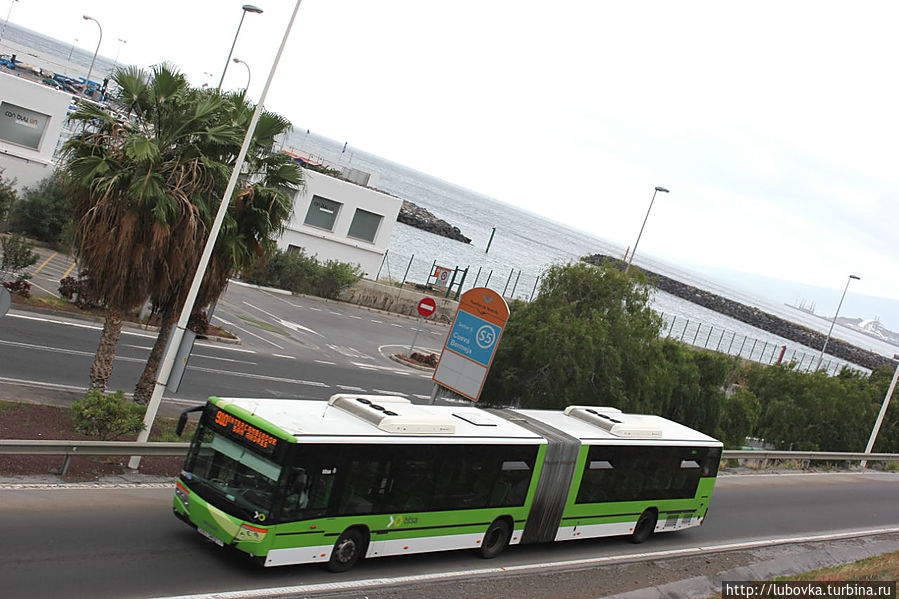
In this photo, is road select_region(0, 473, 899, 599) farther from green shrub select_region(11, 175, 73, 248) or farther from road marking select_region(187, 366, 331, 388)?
green shrub select_region(11, 175, 73, 248)

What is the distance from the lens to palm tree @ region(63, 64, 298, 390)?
16328 millimetres

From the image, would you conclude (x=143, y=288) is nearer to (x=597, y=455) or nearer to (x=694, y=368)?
(x=597, y=455)

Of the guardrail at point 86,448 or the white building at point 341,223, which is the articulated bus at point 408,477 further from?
the white building at point 341,223

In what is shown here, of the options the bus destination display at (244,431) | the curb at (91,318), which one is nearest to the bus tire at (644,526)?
the bus destination display at (244,431)

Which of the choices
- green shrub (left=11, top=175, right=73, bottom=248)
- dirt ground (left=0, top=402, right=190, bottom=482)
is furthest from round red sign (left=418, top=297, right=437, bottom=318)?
dirt ground (left=0, top=402, right=190, bottom=482)

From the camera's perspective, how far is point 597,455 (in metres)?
15.5

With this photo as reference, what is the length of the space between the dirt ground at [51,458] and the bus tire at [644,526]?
9.46 m

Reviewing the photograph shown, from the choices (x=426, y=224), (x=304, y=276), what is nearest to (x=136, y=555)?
(x=304, y=276)

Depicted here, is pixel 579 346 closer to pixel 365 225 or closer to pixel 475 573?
pixel 475 573

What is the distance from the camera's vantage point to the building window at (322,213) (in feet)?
164

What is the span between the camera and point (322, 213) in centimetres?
5053

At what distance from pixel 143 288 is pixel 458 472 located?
811 cm

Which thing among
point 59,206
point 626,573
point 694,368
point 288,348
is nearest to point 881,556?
point 626,573

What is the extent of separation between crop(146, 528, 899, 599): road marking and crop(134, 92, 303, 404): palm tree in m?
8.29
